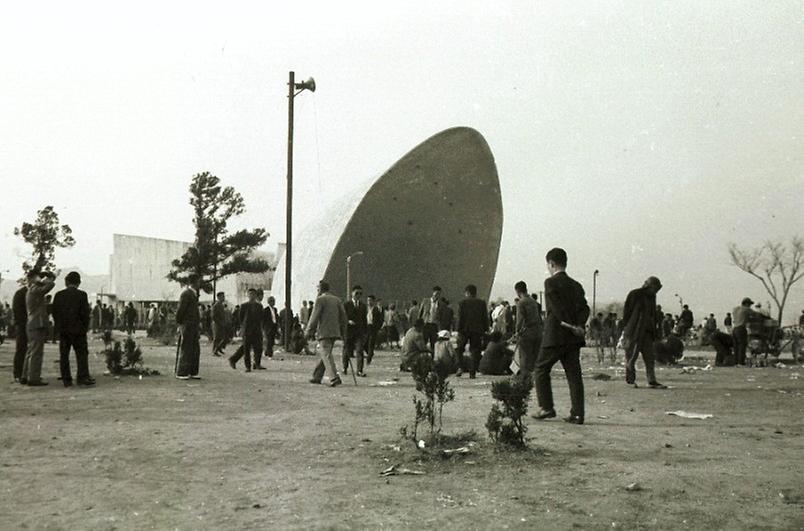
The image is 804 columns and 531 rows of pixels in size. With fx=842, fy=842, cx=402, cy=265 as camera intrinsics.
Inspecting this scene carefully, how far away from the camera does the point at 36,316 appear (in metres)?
10.5

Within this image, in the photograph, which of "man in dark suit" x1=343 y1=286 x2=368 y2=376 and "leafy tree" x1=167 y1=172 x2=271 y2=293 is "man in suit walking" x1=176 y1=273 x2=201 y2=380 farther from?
"leafy tree" x1=167 y1=172 x2=271 y2=293

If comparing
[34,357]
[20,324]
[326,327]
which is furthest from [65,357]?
[326,327]

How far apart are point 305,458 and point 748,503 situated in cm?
275

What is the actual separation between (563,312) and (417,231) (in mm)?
43347

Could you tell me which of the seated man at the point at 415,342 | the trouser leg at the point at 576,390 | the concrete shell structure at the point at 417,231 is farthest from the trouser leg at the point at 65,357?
the concrete shell structure at the point at 417,231

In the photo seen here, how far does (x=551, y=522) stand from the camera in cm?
398

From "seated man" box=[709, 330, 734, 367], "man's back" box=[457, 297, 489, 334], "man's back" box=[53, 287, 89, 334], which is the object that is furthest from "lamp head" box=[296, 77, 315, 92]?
"man's back" box=[53, 287, 89, 334]

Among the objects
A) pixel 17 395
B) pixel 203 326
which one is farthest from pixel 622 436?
pixel 203 326

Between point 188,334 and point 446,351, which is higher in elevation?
point 188,334

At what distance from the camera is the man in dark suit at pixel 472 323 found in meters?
13.3

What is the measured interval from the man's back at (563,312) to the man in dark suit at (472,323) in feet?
18.5

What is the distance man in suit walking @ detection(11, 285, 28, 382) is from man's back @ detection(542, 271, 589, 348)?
6893mm

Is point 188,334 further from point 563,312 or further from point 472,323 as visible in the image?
point 563,312

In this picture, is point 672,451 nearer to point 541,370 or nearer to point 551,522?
point 541,370
